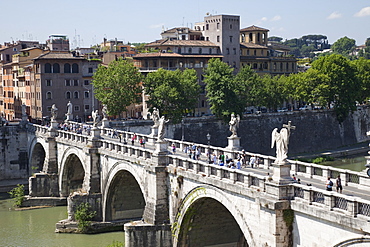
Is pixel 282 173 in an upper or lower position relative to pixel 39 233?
upper

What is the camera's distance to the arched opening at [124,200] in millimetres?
45375

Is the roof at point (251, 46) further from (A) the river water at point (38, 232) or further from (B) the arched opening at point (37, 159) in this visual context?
(A) the river water at point (38, 232)

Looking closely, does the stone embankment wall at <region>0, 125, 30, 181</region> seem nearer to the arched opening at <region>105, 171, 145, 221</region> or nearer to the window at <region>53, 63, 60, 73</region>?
the window at <region>53, 63, 60, 73</region>

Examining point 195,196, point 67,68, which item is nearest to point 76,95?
point 67,68

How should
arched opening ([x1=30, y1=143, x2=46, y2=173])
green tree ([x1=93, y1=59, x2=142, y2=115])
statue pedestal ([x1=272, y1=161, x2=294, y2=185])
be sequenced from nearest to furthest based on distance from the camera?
statue pedestal ([x1=272, y1=161, x2=294, y2=185])
arched opening ([x1=30, y1=143, x2=46, y2=173])
green tree ([x1=93, y1=59, x2=142, y2=115])

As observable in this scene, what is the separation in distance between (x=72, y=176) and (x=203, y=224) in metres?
24.5

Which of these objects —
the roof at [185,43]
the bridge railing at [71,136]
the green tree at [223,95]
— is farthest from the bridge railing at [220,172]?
the roof at [185,43]

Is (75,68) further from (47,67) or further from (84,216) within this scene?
(84,216)

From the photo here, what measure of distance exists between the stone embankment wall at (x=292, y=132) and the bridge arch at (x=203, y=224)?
34991mm

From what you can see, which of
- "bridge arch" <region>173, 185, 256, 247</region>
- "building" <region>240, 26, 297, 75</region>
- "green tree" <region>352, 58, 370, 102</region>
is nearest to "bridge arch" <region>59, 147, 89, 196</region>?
"bridge arch" <region>173, 185, 256, 247</region>

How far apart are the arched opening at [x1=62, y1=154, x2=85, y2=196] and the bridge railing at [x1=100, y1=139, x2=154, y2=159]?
32.5 ft

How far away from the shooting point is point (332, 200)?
72.3 ft

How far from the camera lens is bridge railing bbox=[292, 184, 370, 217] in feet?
68.6

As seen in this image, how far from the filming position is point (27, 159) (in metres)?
65.9
